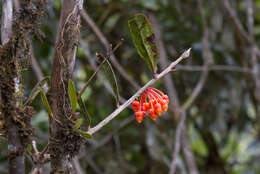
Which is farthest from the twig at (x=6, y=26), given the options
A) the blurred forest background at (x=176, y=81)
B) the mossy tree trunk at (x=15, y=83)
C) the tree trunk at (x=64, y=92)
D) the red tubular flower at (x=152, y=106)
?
the blurred forest background at (x=176, y=81)

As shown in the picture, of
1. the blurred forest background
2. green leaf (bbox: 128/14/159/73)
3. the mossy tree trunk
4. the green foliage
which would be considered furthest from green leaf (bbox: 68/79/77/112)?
the blurred forest background

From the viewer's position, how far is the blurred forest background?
3158mm

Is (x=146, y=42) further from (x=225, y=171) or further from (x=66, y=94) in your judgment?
(x=225, y=171)

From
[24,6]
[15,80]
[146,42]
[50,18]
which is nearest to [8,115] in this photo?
[15,80]

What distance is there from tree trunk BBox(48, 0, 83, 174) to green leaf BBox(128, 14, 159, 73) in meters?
0.17

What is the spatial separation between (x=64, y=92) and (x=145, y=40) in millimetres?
276

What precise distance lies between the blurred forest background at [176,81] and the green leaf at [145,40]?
198cm

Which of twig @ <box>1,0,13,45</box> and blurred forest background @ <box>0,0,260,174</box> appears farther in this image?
→ blurred forest background @ <box>0,0,260,174</box>

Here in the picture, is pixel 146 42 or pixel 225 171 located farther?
pixel 225 171

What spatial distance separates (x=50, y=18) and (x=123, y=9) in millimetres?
700

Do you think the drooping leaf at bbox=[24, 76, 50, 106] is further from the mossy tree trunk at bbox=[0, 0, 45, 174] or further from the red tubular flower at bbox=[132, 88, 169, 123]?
the red tubular flower at bbox=[132, 88, 169, 123]

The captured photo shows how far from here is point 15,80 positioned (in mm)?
921

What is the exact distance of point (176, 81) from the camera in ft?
12.5

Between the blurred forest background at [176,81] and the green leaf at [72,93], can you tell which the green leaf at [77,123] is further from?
the blurred forest background at [176,81]
